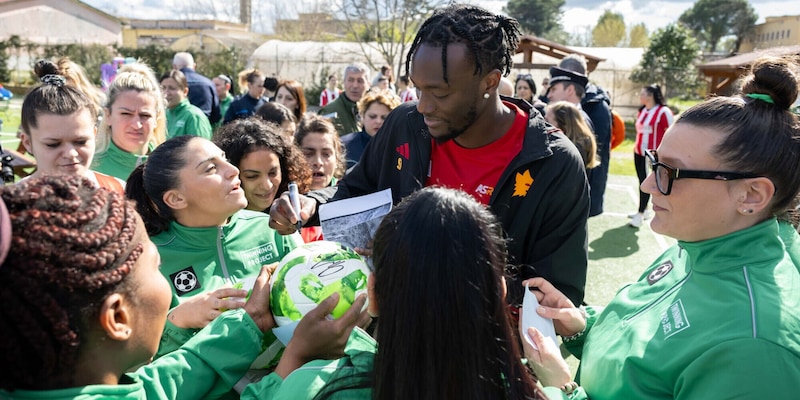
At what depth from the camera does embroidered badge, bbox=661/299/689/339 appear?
1.62m

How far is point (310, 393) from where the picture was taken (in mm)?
1440

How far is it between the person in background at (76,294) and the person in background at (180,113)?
4.99 meters

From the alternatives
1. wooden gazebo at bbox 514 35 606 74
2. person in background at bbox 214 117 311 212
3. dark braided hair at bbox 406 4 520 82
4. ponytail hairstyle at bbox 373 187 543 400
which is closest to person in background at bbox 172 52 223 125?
person in background at bbox 214 117 311 212

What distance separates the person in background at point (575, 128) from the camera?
5.68 meters

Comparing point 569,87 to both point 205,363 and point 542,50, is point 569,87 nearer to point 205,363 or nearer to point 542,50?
point 205,363

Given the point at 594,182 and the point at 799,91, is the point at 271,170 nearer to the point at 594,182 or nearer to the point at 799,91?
the point at 799,91

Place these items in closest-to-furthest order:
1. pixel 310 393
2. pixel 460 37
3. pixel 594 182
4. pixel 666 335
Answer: pixel 310 393 → pixel 666 335 → pixel 460 37 → pixel 594 182

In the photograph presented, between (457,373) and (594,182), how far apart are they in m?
5.94

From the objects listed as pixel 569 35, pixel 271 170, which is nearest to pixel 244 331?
pixel 271 170

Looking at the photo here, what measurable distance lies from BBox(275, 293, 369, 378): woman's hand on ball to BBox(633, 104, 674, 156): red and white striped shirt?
29.0 feet

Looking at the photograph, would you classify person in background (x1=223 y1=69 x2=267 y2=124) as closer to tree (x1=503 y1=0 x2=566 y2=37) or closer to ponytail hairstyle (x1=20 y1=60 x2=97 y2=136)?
ponytail hairstyle (x1=20 y1=60 x2=97 y2=136)

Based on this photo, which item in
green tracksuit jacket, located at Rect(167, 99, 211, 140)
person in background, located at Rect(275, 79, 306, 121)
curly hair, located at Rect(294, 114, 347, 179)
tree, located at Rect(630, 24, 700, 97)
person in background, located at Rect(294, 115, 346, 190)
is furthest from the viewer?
tree, located at Rect(630, 24, 700, 97)

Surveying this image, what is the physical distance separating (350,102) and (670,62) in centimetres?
2406

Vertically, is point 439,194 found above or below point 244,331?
above
